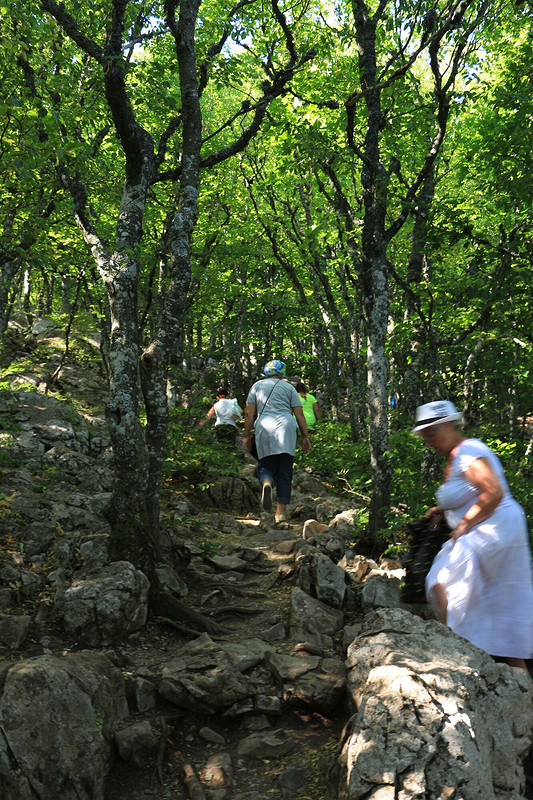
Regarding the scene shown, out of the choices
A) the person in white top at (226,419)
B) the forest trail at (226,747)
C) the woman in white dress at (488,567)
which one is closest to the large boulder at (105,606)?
the forest trail at (226,747)

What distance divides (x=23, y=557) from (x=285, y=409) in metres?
4.41

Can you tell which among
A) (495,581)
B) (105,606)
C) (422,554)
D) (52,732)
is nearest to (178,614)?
(105,606)

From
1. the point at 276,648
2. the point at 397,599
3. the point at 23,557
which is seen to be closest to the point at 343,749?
the point at 276,648

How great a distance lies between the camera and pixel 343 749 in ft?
10.3

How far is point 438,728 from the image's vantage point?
2.70 metres

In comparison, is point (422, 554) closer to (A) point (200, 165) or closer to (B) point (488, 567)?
(B) point (488, 567)

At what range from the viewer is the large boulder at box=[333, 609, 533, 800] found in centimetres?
260

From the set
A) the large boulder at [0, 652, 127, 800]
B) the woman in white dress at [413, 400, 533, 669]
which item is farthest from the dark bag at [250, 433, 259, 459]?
the woman in white dress at [413, 400, 533, 669]

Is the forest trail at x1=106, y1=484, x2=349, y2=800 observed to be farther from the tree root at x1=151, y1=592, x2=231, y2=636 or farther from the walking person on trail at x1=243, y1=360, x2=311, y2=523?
the walking person on trail at x1=243, y1=360, x2=311, y2=523

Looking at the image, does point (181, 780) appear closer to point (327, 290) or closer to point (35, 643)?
point (35, 643)

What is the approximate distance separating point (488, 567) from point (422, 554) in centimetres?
73

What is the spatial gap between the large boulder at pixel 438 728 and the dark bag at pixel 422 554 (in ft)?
2.45

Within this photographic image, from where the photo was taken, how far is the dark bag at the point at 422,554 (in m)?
4.24

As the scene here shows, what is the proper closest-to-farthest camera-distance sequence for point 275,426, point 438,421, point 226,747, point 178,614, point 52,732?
point 52,732 → point 438,421 → point 226,747 → point 178,614 → point 275,426
